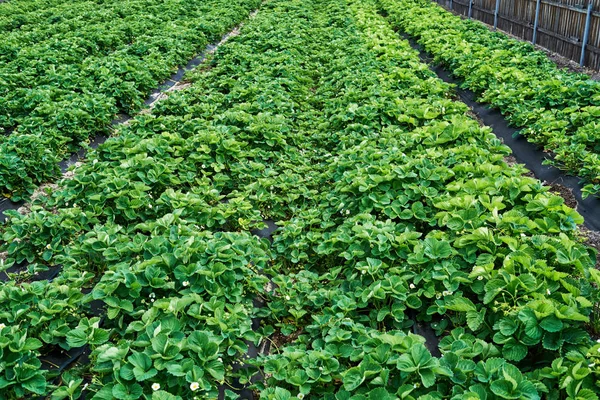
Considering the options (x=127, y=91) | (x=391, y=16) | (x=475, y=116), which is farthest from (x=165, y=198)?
(x=391, y=16)

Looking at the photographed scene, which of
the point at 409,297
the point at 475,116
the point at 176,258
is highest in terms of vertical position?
the point at 176,258

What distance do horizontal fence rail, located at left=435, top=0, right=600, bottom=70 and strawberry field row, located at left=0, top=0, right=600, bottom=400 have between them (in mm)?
5788

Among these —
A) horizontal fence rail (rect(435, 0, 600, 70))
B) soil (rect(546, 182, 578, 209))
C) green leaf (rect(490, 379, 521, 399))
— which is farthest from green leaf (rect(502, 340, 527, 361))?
horizontal fence rail (rect(435, 0, 600, 70))

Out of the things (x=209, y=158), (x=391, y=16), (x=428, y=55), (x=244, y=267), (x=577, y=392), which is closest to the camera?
(x=577, y=392)

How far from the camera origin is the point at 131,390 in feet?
8.97

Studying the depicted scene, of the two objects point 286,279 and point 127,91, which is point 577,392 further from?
point 127,91

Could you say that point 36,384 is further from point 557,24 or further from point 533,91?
point 557,24

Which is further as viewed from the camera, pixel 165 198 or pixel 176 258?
pixel 165 198

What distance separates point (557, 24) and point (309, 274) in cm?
1078

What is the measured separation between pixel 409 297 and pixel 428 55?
934cm

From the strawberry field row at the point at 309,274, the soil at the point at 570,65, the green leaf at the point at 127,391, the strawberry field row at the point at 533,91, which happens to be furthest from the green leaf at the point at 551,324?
the soil at the point at 570,65

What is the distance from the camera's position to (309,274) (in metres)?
4.18

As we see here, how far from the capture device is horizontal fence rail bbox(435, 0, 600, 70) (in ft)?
34.3

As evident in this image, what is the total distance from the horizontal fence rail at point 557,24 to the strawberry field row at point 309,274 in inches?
228
